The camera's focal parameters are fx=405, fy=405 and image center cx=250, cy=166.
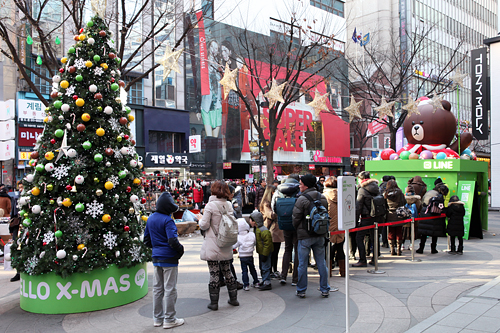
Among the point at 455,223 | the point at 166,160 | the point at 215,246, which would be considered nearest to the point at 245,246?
the point at 215,246

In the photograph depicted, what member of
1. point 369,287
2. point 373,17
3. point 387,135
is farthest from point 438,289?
point 373,17

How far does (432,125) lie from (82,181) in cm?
1318

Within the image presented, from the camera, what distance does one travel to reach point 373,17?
187 ft

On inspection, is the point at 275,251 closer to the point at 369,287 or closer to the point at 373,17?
the point at 369,287

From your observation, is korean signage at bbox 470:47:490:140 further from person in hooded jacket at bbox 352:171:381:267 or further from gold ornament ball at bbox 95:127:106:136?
gold ornament ball at bbox 95:127:106:136

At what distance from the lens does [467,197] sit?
1256 cm

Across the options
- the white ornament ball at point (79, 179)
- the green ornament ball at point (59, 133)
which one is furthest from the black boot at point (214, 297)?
the green ornament ball at point (59, 133)

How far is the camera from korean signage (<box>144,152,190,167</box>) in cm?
2691

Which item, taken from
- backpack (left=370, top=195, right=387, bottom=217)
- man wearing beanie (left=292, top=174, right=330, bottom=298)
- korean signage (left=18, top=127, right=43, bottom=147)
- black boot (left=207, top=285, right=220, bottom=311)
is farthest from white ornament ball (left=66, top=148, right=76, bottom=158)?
korean signage (left=18, top=127, right=43, bottom=147)

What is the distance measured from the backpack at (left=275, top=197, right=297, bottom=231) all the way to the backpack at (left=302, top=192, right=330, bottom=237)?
1.46 ft

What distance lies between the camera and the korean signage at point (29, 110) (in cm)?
2155

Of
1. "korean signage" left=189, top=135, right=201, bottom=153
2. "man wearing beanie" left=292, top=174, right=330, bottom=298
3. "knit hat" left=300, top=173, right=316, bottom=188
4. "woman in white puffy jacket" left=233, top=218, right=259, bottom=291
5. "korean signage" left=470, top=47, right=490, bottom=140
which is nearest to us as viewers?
"man wearing beanie" left=292, top=174, right=330, bottom=298

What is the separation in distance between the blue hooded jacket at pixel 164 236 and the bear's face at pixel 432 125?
12585mm

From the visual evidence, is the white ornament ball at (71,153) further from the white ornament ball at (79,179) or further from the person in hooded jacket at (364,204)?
the person in hooded jacket at (364,204)
